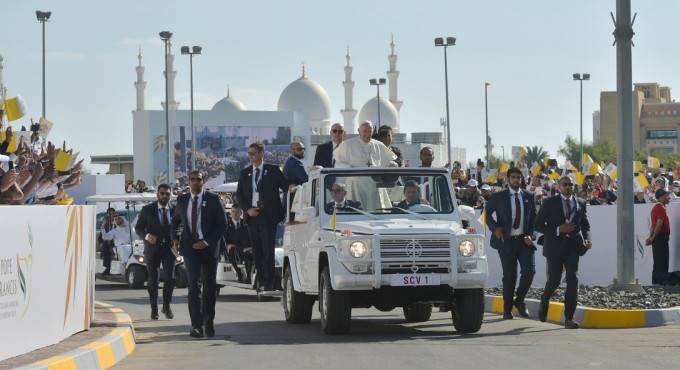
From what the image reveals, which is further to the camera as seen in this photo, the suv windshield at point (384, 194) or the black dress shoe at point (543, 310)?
the black dress shoe at point (543, 310)

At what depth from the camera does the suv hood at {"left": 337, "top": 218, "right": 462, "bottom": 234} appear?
1471 centimetres

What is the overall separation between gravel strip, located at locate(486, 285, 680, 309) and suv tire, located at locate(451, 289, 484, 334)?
8.27 feet

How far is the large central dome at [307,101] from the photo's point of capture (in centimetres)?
14550

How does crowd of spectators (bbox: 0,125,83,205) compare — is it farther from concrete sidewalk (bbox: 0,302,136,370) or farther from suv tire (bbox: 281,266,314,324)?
suv tire (bbox: 281,266,314,324)

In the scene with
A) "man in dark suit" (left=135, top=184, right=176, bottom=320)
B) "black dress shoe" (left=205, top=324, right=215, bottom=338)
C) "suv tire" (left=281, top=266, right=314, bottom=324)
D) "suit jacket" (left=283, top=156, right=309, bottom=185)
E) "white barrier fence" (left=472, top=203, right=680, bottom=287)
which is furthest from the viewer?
"white barrier fence" (left=472, top=203, right=680, bottom=287)

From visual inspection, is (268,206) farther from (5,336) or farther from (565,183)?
(5,336)

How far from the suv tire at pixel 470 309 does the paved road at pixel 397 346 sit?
0.14 metres

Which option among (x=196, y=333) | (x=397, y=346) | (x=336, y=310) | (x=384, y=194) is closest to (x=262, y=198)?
(x=384, y=194)

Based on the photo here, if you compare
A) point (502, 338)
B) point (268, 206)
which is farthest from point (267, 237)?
point (502, 338)

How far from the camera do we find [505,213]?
17453 mm

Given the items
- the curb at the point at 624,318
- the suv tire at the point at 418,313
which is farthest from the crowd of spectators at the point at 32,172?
the curb at the point at 624,318

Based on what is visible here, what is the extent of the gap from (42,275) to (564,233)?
6.82 meters

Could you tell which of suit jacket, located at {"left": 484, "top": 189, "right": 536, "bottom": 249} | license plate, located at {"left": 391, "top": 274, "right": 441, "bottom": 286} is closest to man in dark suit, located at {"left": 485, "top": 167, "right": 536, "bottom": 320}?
suit jacket, located at {"left": 484, "top": 189, "right": 536, "bottom": 249}

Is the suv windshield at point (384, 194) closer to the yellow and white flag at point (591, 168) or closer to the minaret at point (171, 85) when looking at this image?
the yellow and white flag at point (591, 168)
